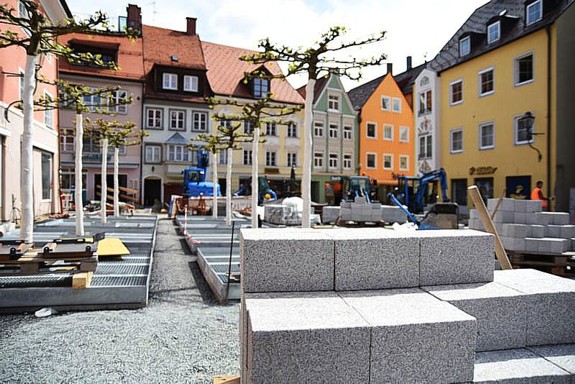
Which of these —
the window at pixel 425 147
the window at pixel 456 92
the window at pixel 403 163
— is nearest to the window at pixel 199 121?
the window at pixel 425 147

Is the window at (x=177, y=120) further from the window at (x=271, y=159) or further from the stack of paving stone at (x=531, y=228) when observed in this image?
the stack of paving stone at (x=531, y=228)

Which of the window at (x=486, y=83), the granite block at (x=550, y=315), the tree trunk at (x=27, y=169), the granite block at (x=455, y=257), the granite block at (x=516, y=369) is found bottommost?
the granite block at (x=516, y=369)

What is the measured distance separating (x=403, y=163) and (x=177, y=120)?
23.2m

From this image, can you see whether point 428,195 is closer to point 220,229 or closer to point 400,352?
point 220,229

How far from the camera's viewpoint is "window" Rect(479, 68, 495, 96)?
79.2 ft

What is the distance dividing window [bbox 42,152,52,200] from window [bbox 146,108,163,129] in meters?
16.4

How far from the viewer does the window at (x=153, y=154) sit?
112 feet

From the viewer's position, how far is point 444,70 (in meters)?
28.0

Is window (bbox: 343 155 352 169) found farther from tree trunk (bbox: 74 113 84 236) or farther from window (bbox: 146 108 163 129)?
tree trunk (bbox: 74 113 84 236)

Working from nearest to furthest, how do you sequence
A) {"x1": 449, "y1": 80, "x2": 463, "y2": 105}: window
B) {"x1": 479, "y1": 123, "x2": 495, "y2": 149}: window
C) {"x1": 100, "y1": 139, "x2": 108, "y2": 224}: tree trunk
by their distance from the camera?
1. {"x1": 100, "y1": 139, "x2": 108, "y2": 224}: tree trunk
2. {"x1": 479, "y1": 123, "x2": 495, "y2": 149}: window
3. {"x1": 449, "y1": 80, "x2": 463, "y2": 105}: window

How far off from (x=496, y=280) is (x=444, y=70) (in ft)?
88.2

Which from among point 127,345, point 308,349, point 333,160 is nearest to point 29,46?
point 127,345

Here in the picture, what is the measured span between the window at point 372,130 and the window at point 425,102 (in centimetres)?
Answer: 1211

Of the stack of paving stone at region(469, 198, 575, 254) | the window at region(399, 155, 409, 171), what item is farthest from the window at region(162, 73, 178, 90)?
the stack of paving stone at region(469, 198, 575, 254)
